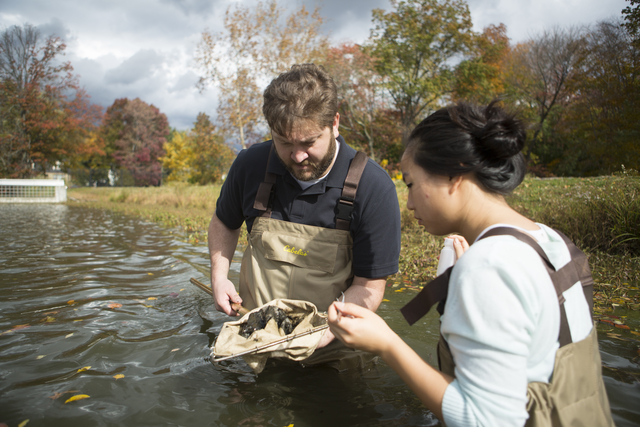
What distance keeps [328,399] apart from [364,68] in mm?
21899

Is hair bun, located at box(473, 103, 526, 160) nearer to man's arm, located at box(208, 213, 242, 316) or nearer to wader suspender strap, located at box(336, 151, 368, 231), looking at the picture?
wader suspender strap, located at box(336, 151, 368, 231)

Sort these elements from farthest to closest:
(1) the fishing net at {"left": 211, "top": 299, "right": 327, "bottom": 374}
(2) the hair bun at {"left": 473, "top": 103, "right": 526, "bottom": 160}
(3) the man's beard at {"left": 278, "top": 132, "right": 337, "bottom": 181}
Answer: (3) the man's beard at {"left": 278, "top": 132, "right": 337, "bottom": 181}
(1) the fishing net at {"left": 211, "top": 299, "right": 327, "bottom": 374}
(2) the hair bun at {"left": 473, "top": 103, "right": 526, "bottom": 160}

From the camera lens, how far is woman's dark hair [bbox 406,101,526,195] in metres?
1.48

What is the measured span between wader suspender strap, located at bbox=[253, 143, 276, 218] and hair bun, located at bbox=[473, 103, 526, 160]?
5.25ft

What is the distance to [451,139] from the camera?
4.91ft

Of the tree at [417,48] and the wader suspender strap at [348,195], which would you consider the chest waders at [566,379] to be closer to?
the wader suspender strap at [348,195]

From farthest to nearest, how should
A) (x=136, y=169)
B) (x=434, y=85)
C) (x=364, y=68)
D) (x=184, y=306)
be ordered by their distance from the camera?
(x=136, y=169) → (x=434, y=85) → (x=364, y=68) → (x=184, y=306)

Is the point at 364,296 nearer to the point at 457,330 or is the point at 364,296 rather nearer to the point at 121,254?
the point at 457,330

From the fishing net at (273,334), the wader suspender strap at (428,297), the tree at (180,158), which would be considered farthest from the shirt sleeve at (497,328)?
the tree at (180,158)

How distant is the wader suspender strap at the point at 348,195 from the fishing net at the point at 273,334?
0.59 m

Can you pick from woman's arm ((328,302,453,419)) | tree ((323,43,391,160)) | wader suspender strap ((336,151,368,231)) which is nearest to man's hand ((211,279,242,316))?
wader suspender strap ((336,151,368,231))

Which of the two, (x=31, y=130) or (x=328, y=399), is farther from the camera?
(x=31, y=130)

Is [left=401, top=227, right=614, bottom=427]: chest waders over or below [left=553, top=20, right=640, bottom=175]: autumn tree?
below

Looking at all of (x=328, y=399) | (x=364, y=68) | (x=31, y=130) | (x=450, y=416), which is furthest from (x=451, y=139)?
(x=31, y=130)
